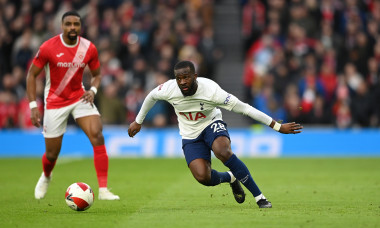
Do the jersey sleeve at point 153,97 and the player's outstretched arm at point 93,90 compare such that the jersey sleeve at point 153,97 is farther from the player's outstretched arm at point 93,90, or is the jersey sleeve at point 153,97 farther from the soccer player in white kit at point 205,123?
the player's outstretched arm at point 93,90

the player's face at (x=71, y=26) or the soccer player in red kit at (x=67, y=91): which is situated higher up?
the player's face at (x=71, y=26)

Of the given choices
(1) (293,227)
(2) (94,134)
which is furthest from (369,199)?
(2) (94,134)

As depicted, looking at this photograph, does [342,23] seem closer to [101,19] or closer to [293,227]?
[101,19]

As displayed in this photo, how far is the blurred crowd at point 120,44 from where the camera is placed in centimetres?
2073

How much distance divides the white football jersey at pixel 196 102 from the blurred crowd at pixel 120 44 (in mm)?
10496

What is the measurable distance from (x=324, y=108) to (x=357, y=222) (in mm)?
12627

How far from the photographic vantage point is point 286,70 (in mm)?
20828

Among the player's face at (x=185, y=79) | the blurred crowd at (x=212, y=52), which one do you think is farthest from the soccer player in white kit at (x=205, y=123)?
the blurred crowd at (x=212, y=52)

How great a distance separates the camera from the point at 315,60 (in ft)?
69.2

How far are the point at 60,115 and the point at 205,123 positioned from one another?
2.33 metres

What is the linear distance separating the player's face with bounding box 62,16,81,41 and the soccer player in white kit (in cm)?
173

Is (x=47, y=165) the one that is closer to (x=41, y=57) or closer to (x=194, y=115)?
(x=41, y=57)

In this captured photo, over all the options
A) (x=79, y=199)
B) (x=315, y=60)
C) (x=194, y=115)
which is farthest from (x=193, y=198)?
(x=315, y=60)

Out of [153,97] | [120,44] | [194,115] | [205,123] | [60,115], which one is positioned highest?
[153,97]
